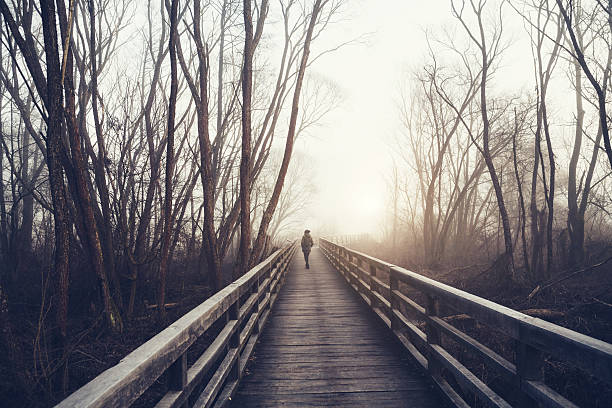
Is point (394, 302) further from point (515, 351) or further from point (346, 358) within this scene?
point (515, 351)

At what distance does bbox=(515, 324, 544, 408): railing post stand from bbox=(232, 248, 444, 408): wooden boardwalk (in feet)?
4.16

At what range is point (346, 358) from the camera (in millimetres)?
4176

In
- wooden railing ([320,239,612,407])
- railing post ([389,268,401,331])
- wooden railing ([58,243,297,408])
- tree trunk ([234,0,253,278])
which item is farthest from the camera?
tree trunk ([234,0,253,278])

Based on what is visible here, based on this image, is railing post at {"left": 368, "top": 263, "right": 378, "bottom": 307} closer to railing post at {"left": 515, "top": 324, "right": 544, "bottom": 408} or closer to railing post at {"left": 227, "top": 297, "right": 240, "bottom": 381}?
railing post at {"left": 227, "top": 297, "right": 240, "bottom": 381}

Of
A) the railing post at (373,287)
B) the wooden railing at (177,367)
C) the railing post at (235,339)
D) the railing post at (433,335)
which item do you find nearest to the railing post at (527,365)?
the railing post at (433,335)

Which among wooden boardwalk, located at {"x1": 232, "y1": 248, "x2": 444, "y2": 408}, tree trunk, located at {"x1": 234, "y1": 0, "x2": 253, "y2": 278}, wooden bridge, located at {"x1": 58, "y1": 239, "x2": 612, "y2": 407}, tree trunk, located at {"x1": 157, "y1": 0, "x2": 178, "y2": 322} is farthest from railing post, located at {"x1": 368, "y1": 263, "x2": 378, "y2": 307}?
tree trunk, located at {"x1": 157, "y1": 0, "x2": 178, "y2": 322}

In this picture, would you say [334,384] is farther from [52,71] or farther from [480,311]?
[52,71]

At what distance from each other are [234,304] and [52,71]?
3.57 metres

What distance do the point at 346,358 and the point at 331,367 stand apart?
1.11 feet

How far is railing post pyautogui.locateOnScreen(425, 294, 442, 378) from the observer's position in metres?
3.29

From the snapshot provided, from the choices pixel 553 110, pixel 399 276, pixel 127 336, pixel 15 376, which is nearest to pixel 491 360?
pixel 399 276

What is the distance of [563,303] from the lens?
24.1 feet

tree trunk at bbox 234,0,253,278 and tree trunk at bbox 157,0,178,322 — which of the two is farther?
tree trunk at bbox 234,0,253,278

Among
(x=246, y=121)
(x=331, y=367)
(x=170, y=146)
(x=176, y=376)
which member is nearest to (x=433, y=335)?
(x=331, y=367)
